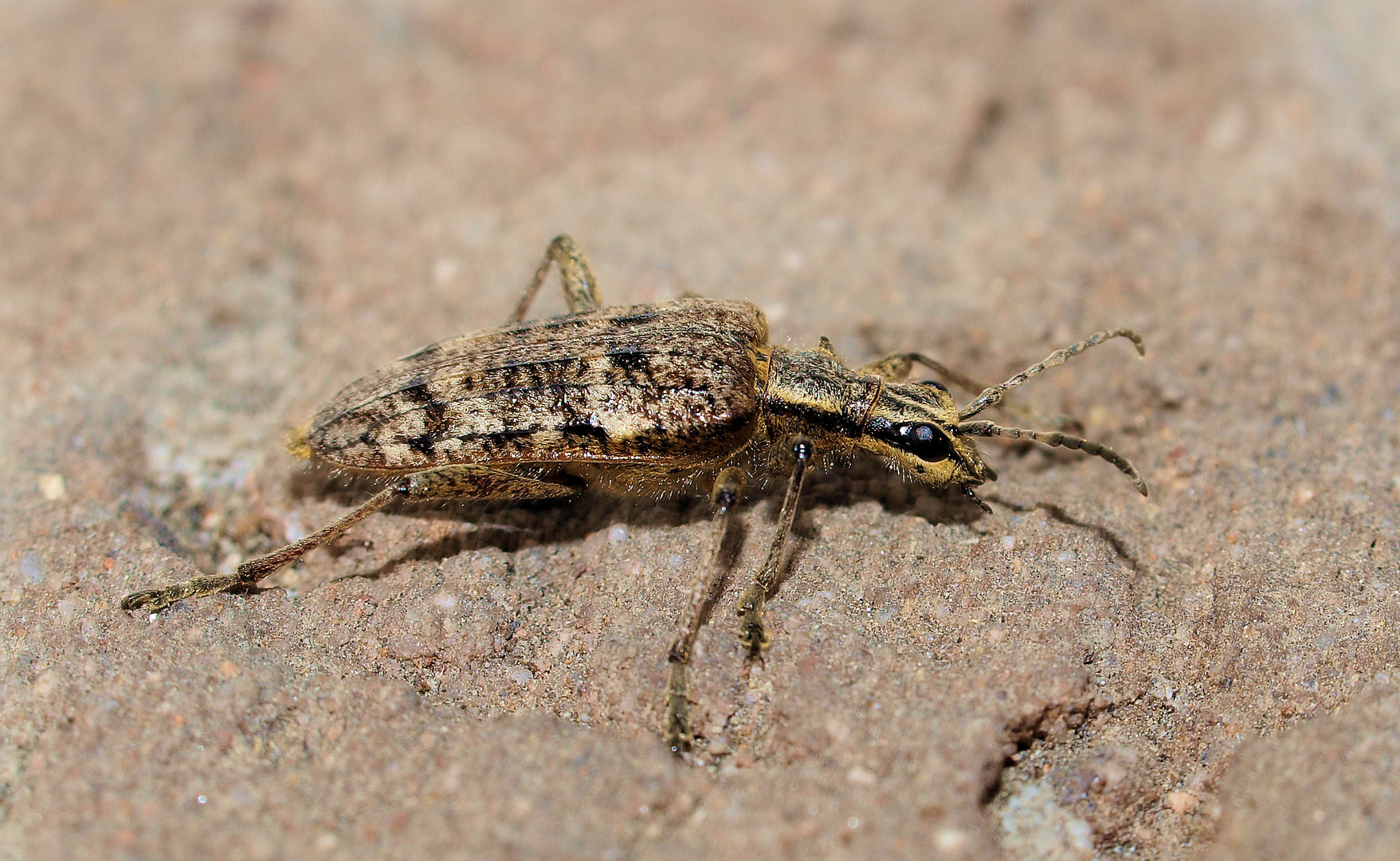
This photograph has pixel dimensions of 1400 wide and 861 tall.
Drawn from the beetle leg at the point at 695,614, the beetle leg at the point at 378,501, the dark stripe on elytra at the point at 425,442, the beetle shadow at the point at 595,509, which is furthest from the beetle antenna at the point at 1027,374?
the dark stripe on elytra at the point at 425,442

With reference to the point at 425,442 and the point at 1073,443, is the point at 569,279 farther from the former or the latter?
the point at 1073,443

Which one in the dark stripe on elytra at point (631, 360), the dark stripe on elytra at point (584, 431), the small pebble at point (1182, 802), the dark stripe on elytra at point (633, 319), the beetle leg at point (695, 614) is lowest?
the small pebble at point (1182, 802)

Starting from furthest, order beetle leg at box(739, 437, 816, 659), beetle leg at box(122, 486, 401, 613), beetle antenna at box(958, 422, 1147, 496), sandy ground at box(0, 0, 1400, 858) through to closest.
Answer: beetle antenna at box(958, 422, 1147, 496), beetle leg at box(122, 486, 401, 613), beetle leg at box(739, 437, 816, 659), sandy ground at box(0, 0, 1400, 858)

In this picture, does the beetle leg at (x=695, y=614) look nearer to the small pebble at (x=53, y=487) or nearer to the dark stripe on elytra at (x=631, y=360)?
the dark stripe on elytra at (x=631, y=360)

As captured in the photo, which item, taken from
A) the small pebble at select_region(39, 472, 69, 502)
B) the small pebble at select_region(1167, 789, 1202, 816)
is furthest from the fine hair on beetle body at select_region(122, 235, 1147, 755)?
the small pebble at select_region(1167, 789, 1202, 816)

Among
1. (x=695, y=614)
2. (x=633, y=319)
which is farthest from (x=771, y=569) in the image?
(x=633, y=319)

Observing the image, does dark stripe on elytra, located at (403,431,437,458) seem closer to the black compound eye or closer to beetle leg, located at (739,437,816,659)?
beetle leg, located at (739,437,816,659)
